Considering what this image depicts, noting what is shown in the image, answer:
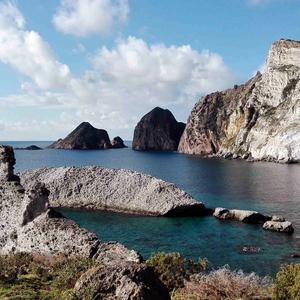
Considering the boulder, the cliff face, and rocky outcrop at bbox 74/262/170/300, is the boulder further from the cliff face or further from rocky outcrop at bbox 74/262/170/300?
the cliff face

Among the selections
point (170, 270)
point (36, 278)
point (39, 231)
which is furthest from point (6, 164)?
point (170, 270)

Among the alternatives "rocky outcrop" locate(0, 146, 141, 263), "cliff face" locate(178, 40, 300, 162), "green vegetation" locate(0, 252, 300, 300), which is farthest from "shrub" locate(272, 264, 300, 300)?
"cliff face" locate(178, 40, 300, 162)

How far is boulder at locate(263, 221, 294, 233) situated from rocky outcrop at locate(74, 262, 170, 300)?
37675 millimetres

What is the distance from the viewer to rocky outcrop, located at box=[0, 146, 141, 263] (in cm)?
2970

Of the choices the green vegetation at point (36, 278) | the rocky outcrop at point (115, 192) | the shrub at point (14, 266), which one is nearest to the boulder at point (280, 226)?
the rocky outcrop at point (115, 192)

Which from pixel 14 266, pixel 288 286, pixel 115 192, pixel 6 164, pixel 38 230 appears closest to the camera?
pixel 288 286

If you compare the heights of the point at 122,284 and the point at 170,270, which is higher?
the point at 122,284

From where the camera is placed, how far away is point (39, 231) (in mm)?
33156

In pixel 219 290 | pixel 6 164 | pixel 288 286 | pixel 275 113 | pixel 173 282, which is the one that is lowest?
pixel 173 282

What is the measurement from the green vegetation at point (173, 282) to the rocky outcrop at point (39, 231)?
4245 mm

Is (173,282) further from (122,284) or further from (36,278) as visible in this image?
(122,284)

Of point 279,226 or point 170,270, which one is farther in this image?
point 279,226

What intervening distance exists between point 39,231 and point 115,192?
3347cm

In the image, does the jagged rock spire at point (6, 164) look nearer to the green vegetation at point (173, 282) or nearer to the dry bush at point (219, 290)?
the green vegetation at point (173, 282)
